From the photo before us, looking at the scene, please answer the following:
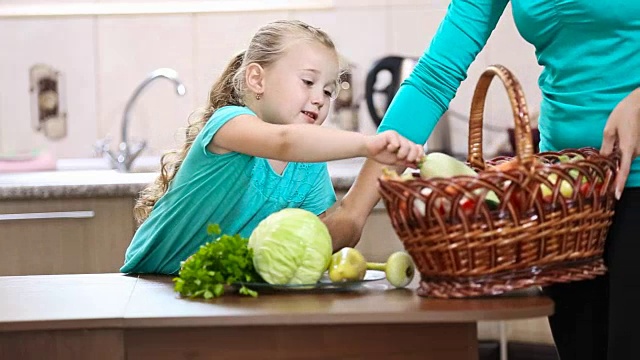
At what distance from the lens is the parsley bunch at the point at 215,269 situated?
1.44 meters

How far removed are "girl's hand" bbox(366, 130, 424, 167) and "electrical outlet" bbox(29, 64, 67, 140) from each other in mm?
2428

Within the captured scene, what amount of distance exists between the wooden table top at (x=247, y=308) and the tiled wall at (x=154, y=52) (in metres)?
2.25

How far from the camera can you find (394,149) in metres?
1.52

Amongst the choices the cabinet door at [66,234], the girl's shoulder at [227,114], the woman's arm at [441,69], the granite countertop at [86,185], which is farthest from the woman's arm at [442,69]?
the cabinet door at [66,234]

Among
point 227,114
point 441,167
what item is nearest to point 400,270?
point 441,167

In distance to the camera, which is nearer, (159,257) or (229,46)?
(159,257)

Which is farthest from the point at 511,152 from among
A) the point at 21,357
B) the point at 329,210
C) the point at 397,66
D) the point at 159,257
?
the point at 21,357

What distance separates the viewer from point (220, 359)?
1322mm

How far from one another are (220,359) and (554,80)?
2.30 ft

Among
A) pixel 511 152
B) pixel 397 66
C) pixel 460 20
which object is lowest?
pixel 511 152

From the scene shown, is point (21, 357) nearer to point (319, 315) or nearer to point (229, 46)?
point (319, 315)

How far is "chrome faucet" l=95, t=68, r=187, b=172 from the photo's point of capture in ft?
11.9

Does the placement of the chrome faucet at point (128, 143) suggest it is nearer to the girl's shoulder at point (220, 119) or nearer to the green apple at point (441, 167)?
the girl's shoulder at point (220, 119)

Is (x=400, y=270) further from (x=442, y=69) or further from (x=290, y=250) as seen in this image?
(x=442, y=69)
